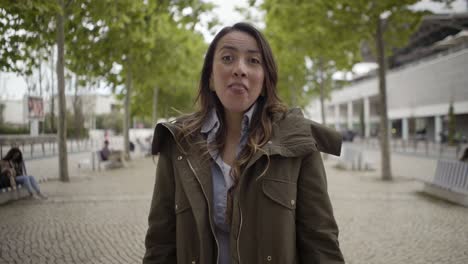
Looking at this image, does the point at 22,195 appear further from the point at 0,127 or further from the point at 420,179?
the point at 420,179

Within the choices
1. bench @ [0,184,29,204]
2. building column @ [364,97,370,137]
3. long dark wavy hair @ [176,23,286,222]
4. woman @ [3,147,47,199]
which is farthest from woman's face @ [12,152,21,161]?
building column @ [364,97,370,137]

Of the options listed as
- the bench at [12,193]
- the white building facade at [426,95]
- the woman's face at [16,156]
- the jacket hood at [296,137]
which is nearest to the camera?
the jacket hood at [296,137]

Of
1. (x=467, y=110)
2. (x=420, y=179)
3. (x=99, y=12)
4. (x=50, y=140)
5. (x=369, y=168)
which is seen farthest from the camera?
(x=467, y=110)

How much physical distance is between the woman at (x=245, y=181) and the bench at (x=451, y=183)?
7468 millimetres

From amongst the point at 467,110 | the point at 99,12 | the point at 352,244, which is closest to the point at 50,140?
the point at 99,12

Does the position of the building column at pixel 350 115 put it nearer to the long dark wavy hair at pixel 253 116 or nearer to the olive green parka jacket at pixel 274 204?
the long dark wavy hair at pixel 253 116

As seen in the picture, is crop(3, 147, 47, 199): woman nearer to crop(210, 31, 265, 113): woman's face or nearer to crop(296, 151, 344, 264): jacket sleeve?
crop(210, 31, 265, 113): woman's face

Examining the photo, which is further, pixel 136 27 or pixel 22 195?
pixel 136 27

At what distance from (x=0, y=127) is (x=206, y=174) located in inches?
282

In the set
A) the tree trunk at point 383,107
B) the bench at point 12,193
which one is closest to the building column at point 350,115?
the tree trunk at point 383,107

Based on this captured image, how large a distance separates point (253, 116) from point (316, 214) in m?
0.59

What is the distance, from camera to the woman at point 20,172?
25.7 ft

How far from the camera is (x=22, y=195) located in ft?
27.9

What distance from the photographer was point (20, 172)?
827cm
